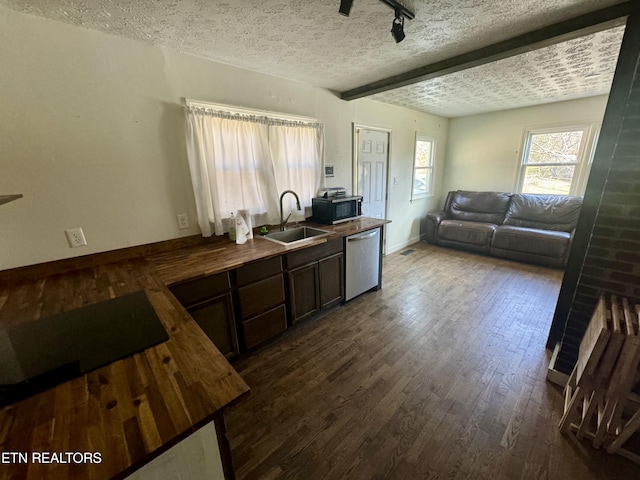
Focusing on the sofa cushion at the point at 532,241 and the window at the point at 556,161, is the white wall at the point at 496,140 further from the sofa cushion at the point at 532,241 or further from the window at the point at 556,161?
the sofa cushion at the point at 532,241

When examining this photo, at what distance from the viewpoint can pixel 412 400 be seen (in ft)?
5.39

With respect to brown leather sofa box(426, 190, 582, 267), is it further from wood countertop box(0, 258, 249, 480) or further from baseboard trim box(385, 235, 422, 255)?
wood countertop box(0, 258, 249, 480)

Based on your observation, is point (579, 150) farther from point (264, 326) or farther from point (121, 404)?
point (121, 404)

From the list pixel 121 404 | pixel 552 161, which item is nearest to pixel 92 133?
pixel 121 404

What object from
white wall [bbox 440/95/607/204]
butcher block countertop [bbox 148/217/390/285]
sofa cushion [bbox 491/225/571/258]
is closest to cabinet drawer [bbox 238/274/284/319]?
butcher block countertop [bbox 148/217/390/285]

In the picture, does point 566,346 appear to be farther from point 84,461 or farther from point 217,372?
point 84,461

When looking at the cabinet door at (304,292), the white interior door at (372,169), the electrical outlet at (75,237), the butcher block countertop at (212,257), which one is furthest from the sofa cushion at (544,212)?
the electrical outlet at (75,237)

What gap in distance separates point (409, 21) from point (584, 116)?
3916 mm

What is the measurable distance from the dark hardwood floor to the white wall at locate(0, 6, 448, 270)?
1429 millimetres

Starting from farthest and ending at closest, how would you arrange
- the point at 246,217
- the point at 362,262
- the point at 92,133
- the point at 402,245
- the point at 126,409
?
1. the point at 402,245
2. the point at 362,262
3. the point at 246,217
4. the point at 92,133
5. the point at 126,409

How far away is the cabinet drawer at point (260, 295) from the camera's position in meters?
1.89

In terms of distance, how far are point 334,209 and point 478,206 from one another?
10.9 ft

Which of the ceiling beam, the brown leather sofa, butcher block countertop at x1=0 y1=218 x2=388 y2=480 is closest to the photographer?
butcher block countertop at x1=0 y1=218 x2=388 y2=480

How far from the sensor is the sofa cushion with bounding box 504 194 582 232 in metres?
3.74
